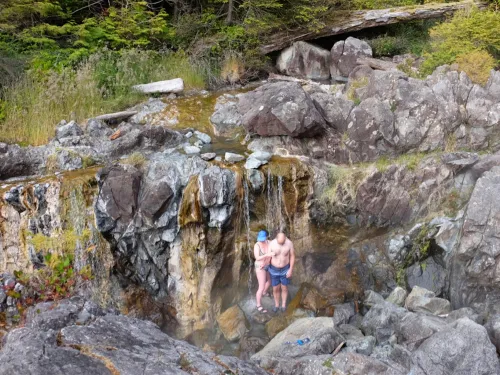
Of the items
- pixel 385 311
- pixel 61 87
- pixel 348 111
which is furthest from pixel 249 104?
pixel 385 311

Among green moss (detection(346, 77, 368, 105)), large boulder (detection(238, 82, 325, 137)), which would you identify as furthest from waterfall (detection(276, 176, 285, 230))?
green moss (detection(346, 77, 368, 105))

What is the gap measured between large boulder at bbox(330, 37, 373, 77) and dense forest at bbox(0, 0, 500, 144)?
37.8 inches

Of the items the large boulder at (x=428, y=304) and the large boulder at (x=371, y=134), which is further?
the large boulder at (x=371, y=134)

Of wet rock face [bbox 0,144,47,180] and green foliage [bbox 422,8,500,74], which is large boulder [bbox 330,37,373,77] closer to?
green foliage [bbox 422,8,500,74]

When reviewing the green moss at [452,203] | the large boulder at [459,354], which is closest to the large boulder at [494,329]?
the large boulder at [459,354]

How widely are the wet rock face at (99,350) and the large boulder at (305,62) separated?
10.4 meters

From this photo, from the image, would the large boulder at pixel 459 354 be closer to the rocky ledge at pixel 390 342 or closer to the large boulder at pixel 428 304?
the rocky ledge at pixel 390 342

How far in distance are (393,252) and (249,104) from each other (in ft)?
13.5

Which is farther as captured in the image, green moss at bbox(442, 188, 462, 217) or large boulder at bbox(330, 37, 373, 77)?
large boulder at bbox(330, 37, 373, 77)

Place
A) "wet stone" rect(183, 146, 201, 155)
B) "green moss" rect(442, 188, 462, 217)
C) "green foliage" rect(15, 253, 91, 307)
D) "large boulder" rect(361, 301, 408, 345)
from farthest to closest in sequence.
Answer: "wet stone" rect(183, 146, 201, 155) < "green moss" rect(442, 188, 462, 217) < "large boulder" rect(361, 301, 408, 345) < "green foliage" rect(15, 253, 91, 307)

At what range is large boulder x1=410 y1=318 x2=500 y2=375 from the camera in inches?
217

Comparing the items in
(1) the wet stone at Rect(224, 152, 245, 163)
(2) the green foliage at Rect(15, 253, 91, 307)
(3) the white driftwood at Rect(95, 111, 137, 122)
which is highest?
(3) the white driftwood at Rect(95, 111, 137, 122)

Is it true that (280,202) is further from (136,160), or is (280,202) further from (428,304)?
(428,304)

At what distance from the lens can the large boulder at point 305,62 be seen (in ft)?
44.1
